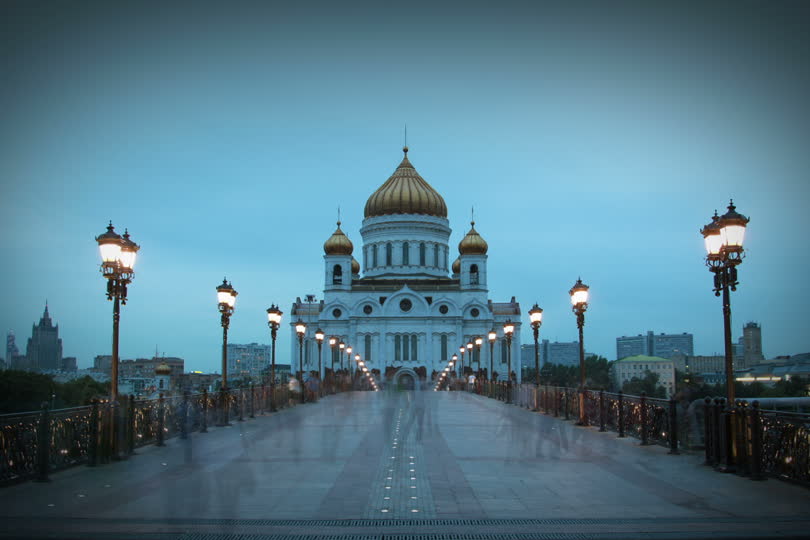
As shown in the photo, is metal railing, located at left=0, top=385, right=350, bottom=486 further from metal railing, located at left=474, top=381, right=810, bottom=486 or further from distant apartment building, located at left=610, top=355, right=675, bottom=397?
distant apartment building, located at left=610, top=355, right=675, bottom=397

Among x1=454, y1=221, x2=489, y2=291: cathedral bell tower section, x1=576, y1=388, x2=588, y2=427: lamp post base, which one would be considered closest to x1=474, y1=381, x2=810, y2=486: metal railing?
x1=576, y1=388, x2=588, y2=427: lamp post base

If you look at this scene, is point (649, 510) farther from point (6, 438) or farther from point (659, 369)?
point (659, 369)

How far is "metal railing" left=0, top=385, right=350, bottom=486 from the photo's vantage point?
1085cm

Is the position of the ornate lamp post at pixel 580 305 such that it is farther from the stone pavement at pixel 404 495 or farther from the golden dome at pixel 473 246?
the golden dome at pixel 473 246

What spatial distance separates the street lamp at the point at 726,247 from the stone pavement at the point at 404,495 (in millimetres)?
2949

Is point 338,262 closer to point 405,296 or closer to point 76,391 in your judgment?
point 405,296

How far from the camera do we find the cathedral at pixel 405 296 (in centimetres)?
8475

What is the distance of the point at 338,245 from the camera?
87.8 m

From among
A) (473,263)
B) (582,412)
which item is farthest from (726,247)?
(473,263)

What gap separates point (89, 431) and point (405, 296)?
7193 centimetres

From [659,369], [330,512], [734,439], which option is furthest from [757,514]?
[659,369]

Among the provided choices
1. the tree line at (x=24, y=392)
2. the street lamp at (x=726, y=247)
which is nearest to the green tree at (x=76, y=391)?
the tree line at (x=24, y=392)

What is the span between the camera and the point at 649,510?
29.1 ft

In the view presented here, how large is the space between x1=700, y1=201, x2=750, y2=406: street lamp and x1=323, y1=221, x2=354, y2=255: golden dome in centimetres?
7572
